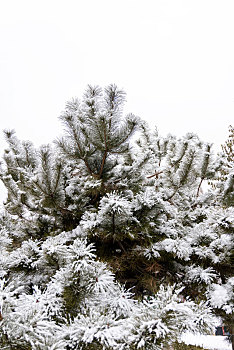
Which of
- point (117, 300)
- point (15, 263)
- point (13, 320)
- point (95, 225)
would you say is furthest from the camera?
point (95, 225)

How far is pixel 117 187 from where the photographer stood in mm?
3324

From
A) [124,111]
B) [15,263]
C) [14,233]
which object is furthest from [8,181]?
[124,111]

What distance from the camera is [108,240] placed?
2.95 meters

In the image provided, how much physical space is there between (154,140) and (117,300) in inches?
119

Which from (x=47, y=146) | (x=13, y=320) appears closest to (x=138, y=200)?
(x=47, y=146)

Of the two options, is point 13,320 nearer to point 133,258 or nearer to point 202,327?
point 202,327

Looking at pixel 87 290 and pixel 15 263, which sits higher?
pixel 15 263

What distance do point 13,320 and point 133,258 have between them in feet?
6.10

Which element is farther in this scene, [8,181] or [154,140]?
[154,140]

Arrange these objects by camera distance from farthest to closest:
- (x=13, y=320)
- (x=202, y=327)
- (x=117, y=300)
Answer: (x=117, y=300) → (x=202, y=327) → (x=13, y=320)

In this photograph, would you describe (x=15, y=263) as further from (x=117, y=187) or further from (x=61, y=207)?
(x=117, y=187)

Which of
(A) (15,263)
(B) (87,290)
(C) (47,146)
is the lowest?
(B) (87,290)

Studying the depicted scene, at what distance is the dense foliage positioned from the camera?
1287mm

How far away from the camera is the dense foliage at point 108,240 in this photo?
4.22 feet
